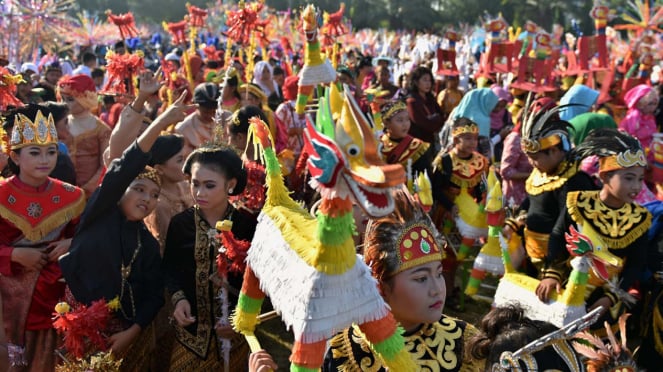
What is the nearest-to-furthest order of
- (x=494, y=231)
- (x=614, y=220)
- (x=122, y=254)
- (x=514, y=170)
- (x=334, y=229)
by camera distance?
1. (x=334, y=229)
2. (x=122, y=254)
3. (x=614, y=220)
4. (x=494, y=231)
5. (x=514, y=170)

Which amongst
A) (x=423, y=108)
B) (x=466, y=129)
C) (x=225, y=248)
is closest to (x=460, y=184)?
(x=466, y=129)

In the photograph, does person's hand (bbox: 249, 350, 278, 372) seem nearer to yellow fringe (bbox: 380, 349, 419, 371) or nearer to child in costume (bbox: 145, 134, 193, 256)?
yellow fringe (bbox: 380, 349, 419, 371)

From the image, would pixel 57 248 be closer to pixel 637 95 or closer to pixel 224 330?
pixel 224 330

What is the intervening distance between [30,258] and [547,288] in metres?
3.18

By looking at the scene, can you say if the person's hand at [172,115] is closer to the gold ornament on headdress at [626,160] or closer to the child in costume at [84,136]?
the child in costume at [84,136]

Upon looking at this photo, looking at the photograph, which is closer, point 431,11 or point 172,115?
point 172,115

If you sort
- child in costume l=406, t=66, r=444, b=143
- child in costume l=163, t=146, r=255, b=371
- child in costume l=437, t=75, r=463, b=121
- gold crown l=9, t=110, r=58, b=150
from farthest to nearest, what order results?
child in costume l=437, t=75, r=463, b=121 < child in costume l=406, t=66, r=444, b=143 < gold crown l=9, t=110, r=58, b=150 < child in costume l=163, t=146, r=255, b=371

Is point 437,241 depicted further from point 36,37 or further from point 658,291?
point 36,37

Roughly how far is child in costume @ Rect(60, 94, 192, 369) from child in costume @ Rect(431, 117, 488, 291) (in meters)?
3.15

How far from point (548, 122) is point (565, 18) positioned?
1787 inches

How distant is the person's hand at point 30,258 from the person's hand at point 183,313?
959 mm

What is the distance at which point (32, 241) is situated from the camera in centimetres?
392

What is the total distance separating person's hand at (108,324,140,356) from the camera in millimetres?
3551

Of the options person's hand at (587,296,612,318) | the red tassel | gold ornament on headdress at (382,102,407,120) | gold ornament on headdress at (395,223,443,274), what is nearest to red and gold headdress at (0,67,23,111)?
the red tassel
